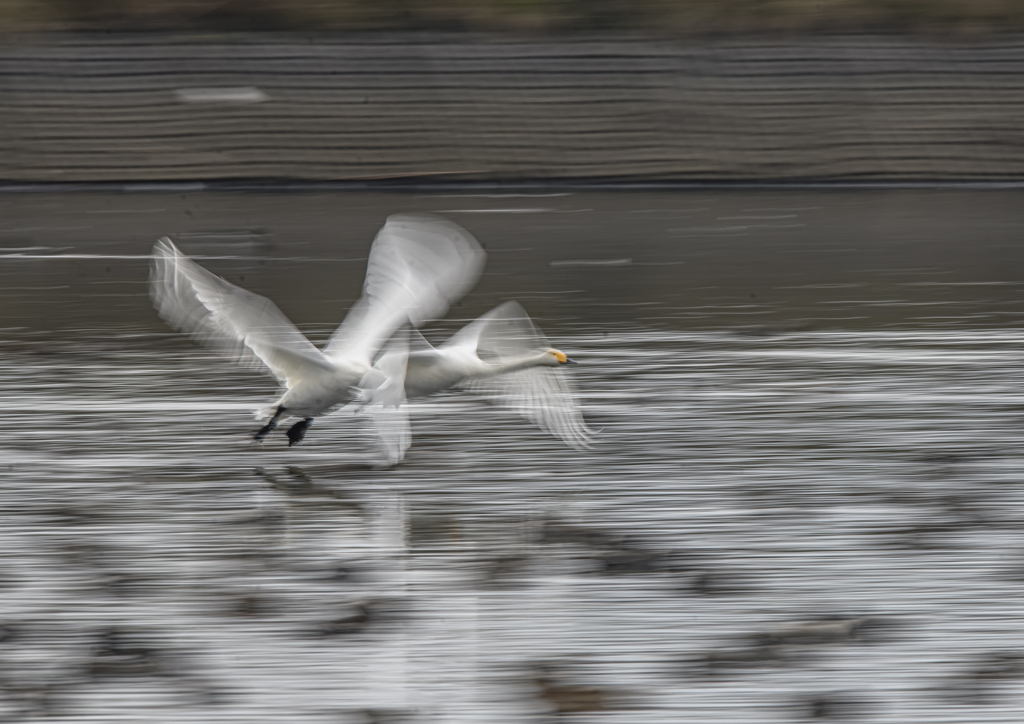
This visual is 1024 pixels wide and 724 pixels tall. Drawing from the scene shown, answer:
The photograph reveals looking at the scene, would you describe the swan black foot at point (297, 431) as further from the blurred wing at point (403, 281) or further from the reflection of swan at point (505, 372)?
the reflection of swan at point (505, 372)

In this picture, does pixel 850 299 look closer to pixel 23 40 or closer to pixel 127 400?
pixel 127 400

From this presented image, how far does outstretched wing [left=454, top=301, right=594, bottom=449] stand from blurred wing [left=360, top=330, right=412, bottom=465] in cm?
46

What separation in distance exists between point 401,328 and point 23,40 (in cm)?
2517

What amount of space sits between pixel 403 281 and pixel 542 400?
1201mm

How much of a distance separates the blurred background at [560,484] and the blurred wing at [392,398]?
172 millimetres

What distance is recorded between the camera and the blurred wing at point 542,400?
10098 millimetres

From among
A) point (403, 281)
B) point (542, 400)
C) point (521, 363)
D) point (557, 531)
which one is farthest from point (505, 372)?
point (557, 531)

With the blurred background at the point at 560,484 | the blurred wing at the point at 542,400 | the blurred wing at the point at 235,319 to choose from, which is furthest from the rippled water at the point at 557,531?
the blurred wing at the point at 235,319

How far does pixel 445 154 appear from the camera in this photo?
32062 mm

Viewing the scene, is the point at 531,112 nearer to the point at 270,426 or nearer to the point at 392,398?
the point at 270,426

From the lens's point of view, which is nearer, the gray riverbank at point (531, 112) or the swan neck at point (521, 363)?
the swan neck at point (521, 363)

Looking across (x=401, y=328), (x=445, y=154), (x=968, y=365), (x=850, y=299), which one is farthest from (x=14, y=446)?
(x=445, y=154)

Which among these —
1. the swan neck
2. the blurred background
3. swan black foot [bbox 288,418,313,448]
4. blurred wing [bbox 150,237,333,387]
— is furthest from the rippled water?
blurred wing [bbox 150,237,333,387]

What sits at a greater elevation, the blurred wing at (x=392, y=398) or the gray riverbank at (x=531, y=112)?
the gray riverbank at (x=531, y=112)
